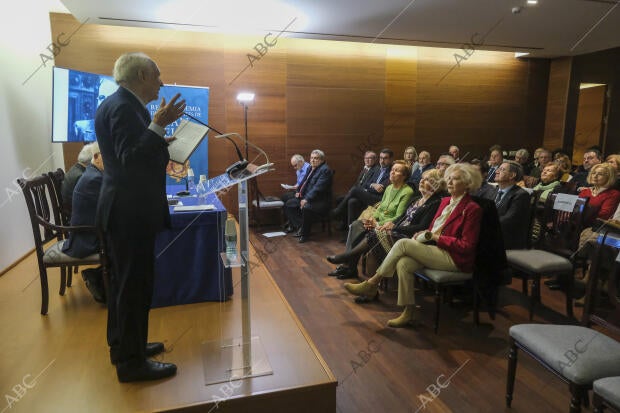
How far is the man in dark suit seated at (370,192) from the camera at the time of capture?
511cm

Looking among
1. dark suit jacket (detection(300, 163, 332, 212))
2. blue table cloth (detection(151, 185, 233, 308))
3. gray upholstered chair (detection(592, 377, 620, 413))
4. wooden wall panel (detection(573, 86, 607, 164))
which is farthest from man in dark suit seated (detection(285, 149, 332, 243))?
wooden wall panel (detection(573, 86, 607, 164))

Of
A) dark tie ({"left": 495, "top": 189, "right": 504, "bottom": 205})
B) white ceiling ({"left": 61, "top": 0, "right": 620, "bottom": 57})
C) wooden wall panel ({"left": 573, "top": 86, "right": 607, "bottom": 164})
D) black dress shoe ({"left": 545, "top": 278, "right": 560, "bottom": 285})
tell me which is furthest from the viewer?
wooden wall panel ({"left": 573, "top": 86, "right": 607, "bottom": 164})

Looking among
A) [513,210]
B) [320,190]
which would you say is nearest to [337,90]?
[320,190]

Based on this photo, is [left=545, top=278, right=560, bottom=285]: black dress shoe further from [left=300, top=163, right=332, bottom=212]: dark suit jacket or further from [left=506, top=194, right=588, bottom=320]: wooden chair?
[left=300, top=163, right=332, bottom=212]: dark suit jacket

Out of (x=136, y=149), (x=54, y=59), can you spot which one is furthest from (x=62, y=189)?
Answer: (x=54, y=59)

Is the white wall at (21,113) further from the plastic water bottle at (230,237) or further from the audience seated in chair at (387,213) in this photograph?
the audience seated in chair at (387,213)

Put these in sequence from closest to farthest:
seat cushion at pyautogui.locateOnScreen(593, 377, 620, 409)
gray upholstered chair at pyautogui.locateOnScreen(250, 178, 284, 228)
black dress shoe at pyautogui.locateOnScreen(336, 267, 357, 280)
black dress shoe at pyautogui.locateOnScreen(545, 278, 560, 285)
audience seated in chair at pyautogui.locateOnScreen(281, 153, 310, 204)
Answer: seat cushion at pyautogui.locateOnScreen(593, 377, 620, 409) < black dress shoe at pyautogui.locateOnScreen(545, 278, 560, 285) < black dress shoe at pyautogui.locateOnScreen(336, 267, 357, 280) < gray upholstered chair at pyautogui.locateOnScreen(250, 178, 284, 228) < audience seated in chair at pyautogui.locateOnScreen(281, 153, 310, 204)

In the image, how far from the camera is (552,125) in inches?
285

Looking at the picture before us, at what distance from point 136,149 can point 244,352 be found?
106 cm

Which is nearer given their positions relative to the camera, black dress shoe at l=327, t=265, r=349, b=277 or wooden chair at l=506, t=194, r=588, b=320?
wooden chair at l=506, t=194, r=588, b=320

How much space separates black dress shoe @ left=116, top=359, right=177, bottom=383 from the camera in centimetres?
186

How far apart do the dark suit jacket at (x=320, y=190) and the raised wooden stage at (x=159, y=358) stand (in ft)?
7.52

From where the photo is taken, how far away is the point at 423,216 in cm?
319

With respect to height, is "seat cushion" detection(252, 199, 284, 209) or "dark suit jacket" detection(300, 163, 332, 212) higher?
"dark suit jacket" detection(300, 163, 332, 212)
